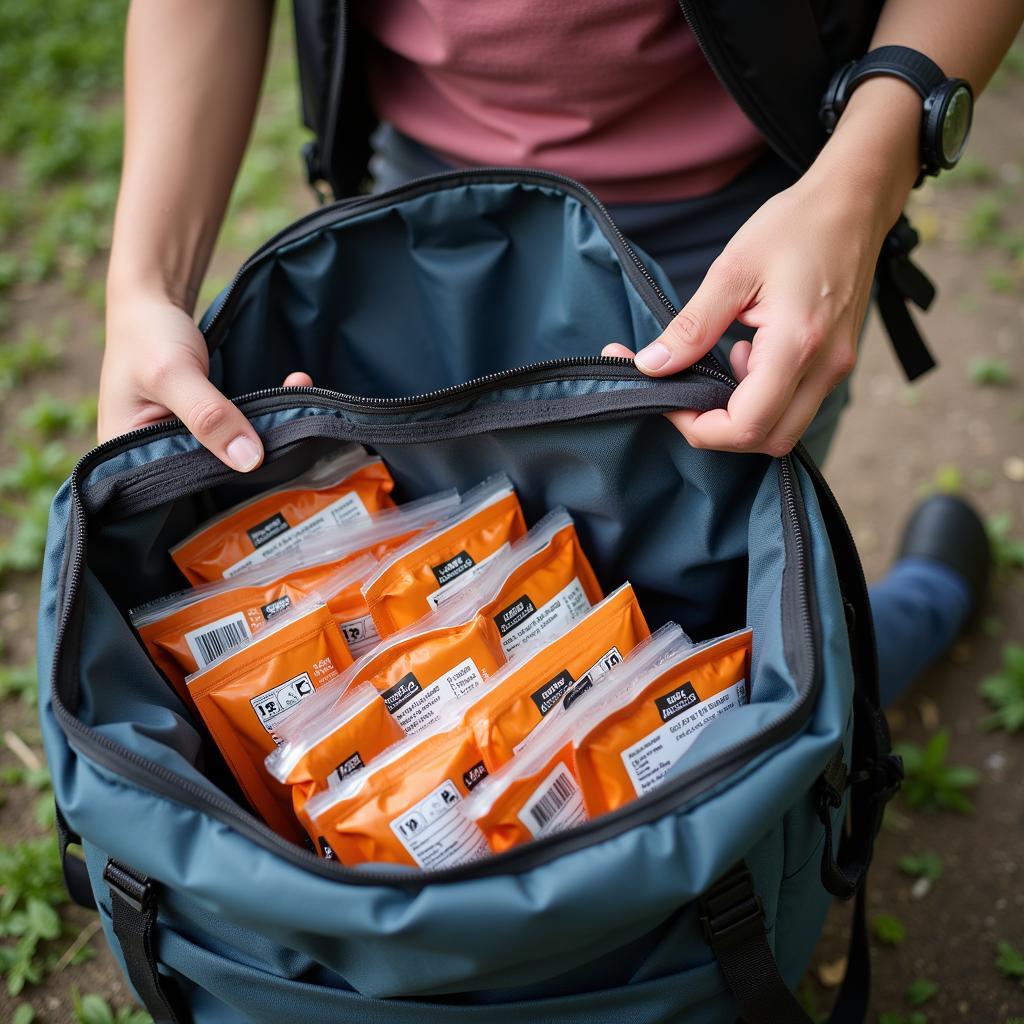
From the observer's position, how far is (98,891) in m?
0.86

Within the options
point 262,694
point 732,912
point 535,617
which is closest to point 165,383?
point 262,694

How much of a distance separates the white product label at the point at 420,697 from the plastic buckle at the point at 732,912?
294 millimetres

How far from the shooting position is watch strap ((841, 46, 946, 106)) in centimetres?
95

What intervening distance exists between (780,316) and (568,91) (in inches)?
15.1

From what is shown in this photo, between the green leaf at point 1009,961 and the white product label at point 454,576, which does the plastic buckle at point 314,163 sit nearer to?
the white product label at point 454,576

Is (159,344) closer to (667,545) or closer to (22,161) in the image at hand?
(667,545)

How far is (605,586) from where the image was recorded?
1.10m

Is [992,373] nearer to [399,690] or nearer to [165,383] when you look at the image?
[399,690]

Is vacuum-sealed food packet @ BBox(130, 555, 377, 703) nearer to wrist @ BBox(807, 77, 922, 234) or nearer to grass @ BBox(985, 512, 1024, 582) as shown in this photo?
wrist @ BBox(807, 77, 922, 234)

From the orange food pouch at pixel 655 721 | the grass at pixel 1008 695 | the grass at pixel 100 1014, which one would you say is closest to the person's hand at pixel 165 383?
the orange food pouch at pixel 655 721

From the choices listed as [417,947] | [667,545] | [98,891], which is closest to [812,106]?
[667,545]

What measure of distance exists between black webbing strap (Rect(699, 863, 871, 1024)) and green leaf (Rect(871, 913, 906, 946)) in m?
0.61

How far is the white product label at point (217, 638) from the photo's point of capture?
965 mm

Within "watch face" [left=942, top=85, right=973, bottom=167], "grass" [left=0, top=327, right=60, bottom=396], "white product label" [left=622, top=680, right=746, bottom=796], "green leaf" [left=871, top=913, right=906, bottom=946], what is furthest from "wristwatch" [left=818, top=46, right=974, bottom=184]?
"grass" [left=0, top=327, right=60, bottom=396]
